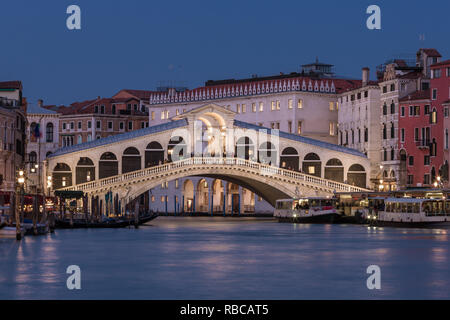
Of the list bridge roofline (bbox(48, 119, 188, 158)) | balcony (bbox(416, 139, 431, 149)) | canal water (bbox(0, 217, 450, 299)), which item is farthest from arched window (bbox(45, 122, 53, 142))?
canal water (bbox(0, 217, 450, 299))

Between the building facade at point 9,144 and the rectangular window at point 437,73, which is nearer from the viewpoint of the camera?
the building facade at point 9,144

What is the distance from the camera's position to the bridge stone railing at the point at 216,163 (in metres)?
66.6

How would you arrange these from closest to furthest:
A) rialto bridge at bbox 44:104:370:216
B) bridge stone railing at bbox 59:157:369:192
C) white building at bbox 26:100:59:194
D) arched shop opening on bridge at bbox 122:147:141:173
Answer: bridge stone railing at bbox 59:157:369:192
rialto bridge at bbox 44:104:370:216
arched shop opening on bridge at bbox 122:147:141:173
white building at bbox 26:100:59:194

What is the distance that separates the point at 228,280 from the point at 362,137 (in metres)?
53.9

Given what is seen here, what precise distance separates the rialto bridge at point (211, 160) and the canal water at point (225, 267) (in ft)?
76.8

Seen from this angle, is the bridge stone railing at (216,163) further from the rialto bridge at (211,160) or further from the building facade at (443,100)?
the building facade at (443,100)

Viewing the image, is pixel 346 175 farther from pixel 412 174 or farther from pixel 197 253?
pixel 197 253

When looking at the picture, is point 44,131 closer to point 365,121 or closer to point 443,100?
point 365,121

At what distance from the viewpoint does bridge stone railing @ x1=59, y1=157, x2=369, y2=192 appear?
2621 inches

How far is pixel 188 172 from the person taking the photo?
6819 cm

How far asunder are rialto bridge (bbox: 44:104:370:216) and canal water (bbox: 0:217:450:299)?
2339 cm


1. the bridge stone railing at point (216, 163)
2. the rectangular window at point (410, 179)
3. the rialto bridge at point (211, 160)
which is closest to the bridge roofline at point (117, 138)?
the rialto bridge at point (211, 160)

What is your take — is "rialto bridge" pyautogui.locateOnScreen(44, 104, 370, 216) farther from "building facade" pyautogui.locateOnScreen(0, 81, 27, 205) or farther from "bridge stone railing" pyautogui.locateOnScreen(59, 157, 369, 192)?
"building facade" pyautogui.locateOnScreen(0, 81, 27, 205)

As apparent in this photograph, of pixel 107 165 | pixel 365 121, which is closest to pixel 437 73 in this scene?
pixel 365 121
